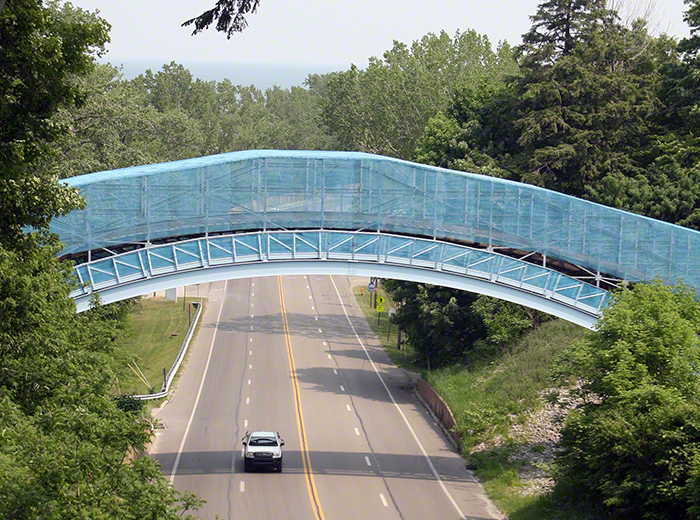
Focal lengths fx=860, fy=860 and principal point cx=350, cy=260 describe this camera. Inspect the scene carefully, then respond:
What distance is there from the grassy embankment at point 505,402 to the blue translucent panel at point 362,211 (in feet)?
15.6

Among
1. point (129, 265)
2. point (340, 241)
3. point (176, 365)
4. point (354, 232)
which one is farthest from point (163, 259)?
point (176, 365)

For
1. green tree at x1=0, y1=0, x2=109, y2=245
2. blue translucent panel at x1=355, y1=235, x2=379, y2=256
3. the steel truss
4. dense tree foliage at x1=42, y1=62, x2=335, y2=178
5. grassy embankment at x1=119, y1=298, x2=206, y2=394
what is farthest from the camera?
dense tree foliage at x1=42, y1=62, x2=335, y2=178

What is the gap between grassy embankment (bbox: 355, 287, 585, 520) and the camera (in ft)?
87.6

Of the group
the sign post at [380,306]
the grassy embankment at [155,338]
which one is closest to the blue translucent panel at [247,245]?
the grassy embankment at [155,338]

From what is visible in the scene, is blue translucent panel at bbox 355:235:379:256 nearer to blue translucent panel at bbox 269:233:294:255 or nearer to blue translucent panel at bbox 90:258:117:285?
blue translucent panel at bbox 269:233:294:255

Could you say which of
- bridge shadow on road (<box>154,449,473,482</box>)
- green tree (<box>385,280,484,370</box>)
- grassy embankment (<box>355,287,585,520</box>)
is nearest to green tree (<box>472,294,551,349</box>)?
grassy embankment (<box>355,287,585,520</box>)

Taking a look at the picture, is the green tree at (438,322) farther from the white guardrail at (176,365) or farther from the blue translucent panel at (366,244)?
the blue translucent panel at (366,244)

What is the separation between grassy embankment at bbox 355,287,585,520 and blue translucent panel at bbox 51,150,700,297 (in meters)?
4.77

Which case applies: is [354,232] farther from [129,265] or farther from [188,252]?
[129,265]

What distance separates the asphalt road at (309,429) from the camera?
2603cm

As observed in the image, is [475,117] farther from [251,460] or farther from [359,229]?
[251,460]

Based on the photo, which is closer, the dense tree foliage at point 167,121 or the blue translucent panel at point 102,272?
the blue translucent panel at point 102,272

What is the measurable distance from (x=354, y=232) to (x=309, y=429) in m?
9.52

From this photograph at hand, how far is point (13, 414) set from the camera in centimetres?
1451
